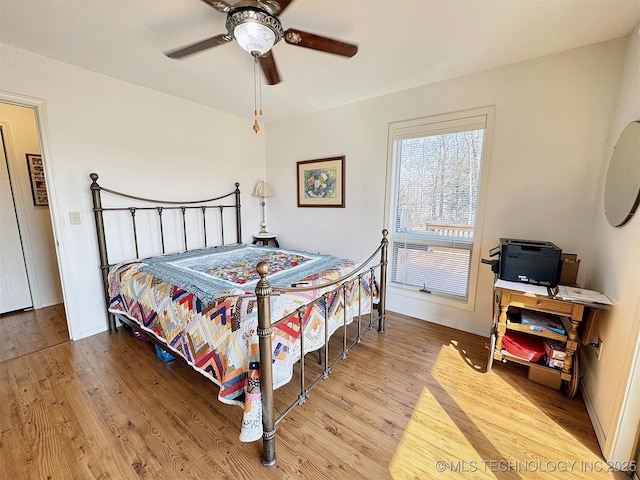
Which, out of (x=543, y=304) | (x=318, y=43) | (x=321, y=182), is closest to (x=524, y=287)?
(x=543, y=304)

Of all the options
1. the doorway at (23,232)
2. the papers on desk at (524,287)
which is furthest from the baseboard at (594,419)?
the doorway at (23,232)

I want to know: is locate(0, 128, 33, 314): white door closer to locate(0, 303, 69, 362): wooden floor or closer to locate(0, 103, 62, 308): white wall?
locate(0, 103, 62, 308): white wall

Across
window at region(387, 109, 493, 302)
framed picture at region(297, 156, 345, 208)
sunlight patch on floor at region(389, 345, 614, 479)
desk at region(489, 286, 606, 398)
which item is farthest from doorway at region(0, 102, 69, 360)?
desk at region(489, 286, 606, 398)

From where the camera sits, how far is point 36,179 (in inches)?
123

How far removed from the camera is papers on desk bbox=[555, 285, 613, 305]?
157cm

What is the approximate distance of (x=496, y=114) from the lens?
2324mm

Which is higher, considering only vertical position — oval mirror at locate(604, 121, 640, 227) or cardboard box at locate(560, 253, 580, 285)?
oval mirror at locate(604, 121, 640, 227)

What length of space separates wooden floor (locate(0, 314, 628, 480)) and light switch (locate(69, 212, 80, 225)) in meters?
1.15

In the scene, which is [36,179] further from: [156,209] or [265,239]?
[265,239]

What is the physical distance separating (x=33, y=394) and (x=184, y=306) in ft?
4.05

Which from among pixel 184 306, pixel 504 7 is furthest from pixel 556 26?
pixel 184 306

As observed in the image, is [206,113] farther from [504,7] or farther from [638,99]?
[638,99]

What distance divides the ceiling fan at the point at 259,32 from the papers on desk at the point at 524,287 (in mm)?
1850

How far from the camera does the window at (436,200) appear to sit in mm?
2533
